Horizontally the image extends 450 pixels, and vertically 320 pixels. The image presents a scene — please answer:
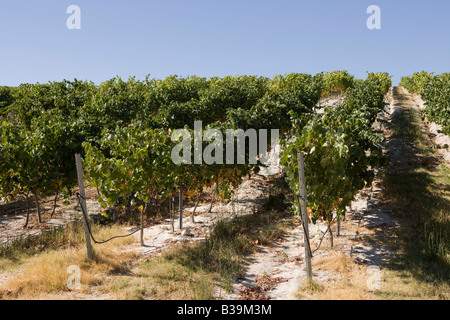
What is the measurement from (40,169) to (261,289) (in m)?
8.12

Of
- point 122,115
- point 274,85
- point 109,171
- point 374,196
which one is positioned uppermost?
point 274,85

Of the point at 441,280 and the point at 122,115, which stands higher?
the point at 122,115

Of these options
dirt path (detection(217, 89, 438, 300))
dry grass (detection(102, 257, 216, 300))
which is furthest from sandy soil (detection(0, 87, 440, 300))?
dry grass (detection(102, 257, 216, 300))

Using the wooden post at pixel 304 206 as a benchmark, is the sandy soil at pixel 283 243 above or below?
below

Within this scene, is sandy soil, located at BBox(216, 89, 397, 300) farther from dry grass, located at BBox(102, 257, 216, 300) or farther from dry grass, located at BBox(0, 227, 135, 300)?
dry grass, located at BBox(0, 227, 135, 300)

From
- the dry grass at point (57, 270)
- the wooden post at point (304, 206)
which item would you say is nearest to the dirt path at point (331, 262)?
the wooden post at point (304, 206)

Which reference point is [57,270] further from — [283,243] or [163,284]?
[283,243]

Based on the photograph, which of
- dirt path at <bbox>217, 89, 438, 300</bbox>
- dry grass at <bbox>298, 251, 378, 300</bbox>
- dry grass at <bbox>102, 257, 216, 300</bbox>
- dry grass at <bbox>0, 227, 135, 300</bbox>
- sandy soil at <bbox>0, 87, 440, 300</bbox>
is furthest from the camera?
sandy soil at <bbox>0, 87, 440, 300</bbox>

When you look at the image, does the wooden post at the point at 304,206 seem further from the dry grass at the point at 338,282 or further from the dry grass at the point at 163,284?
the dry grass at the point at 163,284

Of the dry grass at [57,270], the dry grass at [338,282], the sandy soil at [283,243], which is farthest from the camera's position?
the sandy soil at [283,243]

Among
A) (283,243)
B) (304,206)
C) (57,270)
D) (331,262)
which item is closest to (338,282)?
(331,262)

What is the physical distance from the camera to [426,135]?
Answer: 866 inches

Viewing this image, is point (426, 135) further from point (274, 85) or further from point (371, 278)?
point (371, 278)

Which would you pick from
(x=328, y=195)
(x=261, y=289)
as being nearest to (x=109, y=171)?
(x=261, y=289)
